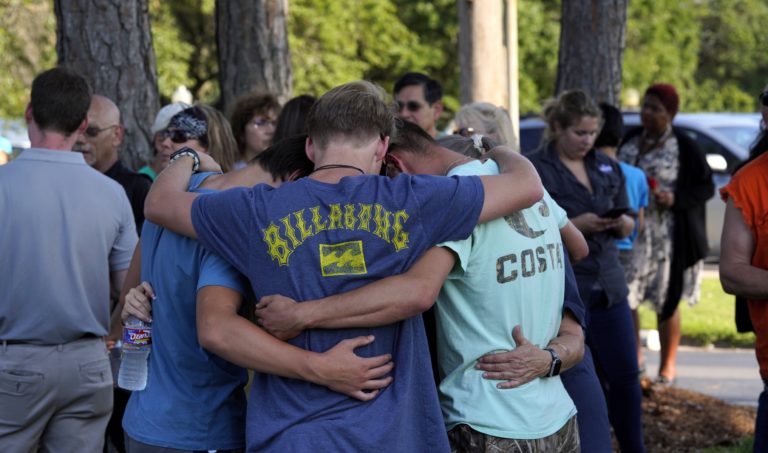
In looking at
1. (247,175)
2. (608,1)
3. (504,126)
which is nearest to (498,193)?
(247,175)

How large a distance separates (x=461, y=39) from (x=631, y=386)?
6.85 metres

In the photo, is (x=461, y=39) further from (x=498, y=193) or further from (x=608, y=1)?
(x=498, y=193)

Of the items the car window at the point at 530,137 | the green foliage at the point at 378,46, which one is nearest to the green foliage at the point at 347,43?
the green foliage at the point at 378,46

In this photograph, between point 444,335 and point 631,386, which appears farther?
point 631,386

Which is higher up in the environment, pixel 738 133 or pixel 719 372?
pixel 738 133

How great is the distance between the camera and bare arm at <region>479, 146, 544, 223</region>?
3133mm

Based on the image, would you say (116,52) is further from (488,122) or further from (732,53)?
(732,53)

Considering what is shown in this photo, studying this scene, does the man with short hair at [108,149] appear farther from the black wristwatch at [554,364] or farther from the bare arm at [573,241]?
the black wristwatch at [554,364]

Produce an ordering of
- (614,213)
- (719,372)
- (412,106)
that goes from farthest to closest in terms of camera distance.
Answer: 1. (719,372)
2. (412,106)
3. (614,213)

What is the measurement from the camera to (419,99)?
291 inches

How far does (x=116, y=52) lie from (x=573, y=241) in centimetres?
369

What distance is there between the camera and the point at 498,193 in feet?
10.3

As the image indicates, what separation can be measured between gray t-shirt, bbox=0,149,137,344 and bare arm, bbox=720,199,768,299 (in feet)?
8.14

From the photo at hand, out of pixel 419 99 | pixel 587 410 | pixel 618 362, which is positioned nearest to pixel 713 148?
pixel 419 99
